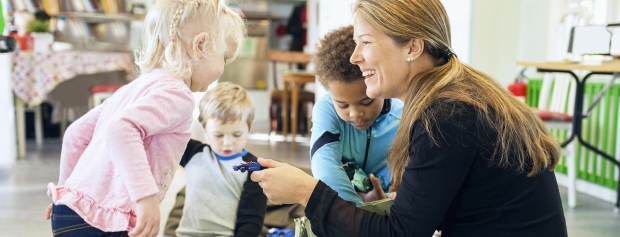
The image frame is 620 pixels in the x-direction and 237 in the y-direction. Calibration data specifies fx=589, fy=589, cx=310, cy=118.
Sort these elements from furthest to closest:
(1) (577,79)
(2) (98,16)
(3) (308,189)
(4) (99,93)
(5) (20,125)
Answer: (2) (98,16), (4) (99,93), (5) (20,125), (1) (577,79), (3) (308,189)

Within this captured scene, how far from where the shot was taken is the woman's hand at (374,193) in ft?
5.26

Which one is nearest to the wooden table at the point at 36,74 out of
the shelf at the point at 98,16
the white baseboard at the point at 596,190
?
the shelf at the point at 98,16

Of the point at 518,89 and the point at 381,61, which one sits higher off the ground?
A: the point at 381,61

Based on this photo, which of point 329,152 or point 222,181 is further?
point 222,181

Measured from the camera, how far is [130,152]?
1112 millimetres

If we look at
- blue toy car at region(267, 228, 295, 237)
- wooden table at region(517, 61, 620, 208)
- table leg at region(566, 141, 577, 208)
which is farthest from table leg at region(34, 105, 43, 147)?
table leg at region(566, 141, 577, 208)

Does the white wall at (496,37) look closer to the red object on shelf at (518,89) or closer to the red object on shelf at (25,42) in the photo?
the red object on shelf at (518,89)

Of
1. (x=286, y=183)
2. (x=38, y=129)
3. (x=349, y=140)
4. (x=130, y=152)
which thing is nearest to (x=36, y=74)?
(x=38, y=129)

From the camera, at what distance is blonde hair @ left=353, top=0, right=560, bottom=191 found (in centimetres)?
107

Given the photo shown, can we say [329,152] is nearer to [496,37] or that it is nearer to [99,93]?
[496,37]

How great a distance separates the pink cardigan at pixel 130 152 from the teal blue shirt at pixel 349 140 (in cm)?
42

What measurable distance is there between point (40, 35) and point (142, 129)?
13.8ft

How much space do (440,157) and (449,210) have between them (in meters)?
0.15

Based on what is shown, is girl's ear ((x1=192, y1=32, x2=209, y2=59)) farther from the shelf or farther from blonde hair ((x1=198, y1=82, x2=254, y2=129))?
the shelf
